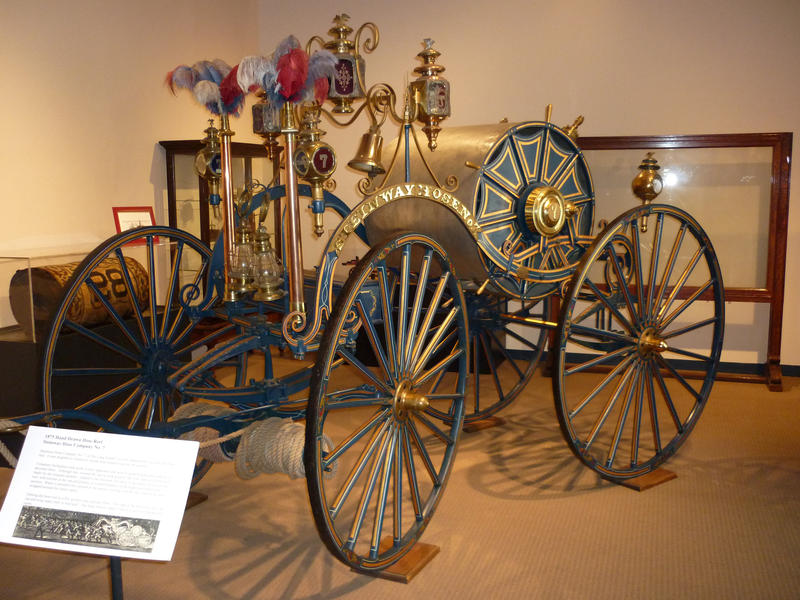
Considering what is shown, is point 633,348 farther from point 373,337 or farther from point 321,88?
point 321,88

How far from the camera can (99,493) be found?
1.53 m

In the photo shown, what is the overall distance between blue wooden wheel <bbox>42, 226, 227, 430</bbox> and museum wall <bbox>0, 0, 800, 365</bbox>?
66 cm

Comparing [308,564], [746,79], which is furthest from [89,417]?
[746,79]

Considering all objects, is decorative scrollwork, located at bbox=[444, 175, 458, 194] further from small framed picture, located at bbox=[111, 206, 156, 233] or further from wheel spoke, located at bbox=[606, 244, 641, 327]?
small framed picture, located at bbox=[111, 206, 156, 233]

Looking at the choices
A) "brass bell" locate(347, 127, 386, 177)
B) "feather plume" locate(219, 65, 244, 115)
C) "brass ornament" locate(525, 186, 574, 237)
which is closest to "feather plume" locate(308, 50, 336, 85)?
"feather plume" locate(219, 65, 244, 115)

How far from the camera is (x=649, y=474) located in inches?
130

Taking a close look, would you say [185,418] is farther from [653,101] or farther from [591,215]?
[653,101]

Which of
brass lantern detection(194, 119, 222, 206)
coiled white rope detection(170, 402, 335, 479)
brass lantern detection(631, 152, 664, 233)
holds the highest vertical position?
brass lantern detection(194, 119, 222, 206)

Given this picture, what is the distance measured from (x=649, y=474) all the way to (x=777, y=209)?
2308 mm

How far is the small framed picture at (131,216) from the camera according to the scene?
4.42 m

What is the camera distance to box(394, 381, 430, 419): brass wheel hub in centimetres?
236

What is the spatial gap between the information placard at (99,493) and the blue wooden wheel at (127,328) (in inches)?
33.8

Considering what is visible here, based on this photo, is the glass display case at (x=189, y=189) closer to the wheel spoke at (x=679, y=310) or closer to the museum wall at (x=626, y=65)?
the museum wall at (x=626, y=65)

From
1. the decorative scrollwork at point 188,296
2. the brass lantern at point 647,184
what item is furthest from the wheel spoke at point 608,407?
the decorative scrollwork at point 188,296
